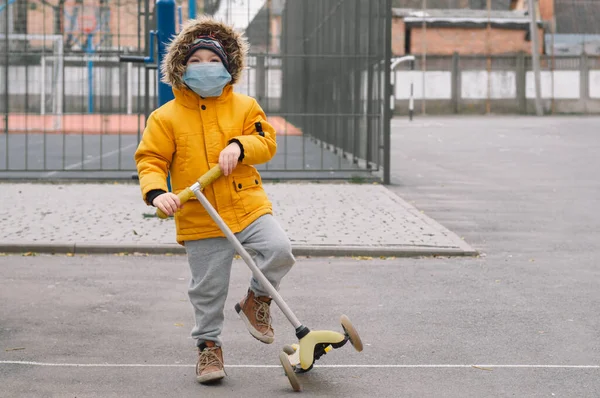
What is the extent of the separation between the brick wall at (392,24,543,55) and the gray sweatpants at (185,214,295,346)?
5371 cm

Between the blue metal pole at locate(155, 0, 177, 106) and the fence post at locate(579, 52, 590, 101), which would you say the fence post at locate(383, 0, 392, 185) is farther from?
the fence post at locate(579, 52, 590, 101)

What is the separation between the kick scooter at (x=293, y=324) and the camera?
479 cm

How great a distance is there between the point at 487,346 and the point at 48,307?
2726 millimetres

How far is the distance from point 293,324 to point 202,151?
87cm

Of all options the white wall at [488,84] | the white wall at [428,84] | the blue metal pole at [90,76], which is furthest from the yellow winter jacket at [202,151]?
the white wall at [488,84]

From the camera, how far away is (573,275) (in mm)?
8273

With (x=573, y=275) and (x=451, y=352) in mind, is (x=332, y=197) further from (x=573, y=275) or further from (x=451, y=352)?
(x=451, y=352)

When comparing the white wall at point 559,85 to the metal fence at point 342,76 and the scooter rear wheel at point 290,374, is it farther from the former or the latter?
the scooter rear wheel at point 290,374

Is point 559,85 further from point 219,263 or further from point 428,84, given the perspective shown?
point 219,263

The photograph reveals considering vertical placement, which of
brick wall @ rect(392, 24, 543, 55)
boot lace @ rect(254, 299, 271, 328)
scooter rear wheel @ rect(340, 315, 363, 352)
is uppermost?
brick wall @ rect(392, 24, 543, 55)

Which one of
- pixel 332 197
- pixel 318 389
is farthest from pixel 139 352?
pixel 332 197

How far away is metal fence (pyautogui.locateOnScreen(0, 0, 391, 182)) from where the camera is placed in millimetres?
15883

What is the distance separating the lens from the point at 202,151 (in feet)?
16.4

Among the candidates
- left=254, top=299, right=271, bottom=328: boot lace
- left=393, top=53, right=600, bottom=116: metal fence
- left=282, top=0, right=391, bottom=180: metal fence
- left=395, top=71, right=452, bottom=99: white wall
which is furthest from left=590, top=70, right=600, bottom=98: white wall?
left=254, top=299, right=271, bottom=328: boot lace
